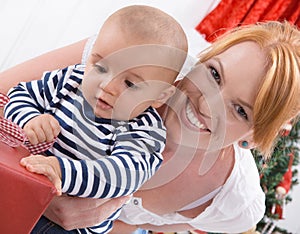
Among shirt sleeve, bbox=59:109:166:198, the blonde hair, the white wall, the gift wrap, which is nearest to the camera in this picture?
→ the gift wrap

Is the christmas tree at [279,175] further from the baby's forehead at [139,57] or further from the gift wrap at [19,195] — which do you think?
the gift wrap at [19,195]

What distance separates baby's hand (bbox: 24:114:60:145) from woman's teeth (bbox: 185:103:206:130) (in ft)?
1.24

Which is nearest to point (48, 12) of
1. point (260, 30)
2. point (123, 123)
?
point (260, 30)

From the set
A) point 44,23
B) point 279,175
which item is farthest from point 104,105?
point 44,23

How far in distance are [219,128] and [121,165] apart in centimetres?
41

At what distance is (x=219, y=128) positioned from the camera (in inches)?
51.6

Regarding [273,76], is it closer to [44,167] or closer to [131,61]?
[131,61]

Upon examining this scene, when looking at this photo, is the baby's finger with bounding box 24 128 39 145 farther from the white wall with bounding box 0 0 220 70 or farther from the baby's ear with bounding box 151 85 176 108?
the white wall with bounding box 0 0 220 70

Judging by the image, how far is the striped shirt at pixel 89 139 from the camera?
37.1 inches

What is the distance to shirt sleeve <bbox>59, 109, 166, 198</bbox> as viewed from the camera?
920 mm

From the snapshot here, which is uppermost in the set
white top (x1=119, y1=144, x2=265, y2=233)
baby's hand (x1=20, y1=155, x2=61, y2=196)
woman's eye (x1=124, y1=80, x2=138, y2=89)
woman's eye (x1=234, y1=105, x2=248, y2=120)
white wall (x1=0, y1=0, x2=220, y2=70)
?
woman's eye (x1=124, y1=80, x2=138, y2=89)

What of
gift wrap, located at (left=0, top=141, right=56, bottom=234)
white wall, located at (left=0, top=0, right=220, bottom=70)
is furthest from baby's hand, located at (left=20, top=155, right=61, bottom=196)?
white wall, located at (left=0, top=0, right=220, bottom=70)

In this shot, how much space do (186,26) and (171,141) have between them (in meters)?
2.00

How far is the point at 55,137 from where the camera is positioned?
101 centimetres
